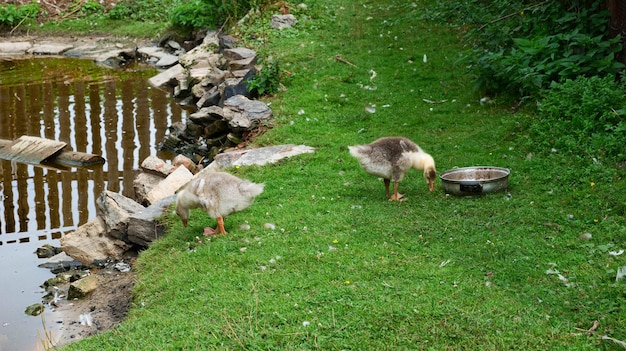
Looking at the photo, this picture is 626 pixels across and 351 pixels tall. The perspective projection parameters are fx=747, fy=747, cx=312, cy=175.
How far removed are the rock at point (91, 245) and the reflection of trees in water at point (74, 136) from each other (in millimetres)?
1000

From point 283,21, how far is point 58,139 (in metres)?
6.60

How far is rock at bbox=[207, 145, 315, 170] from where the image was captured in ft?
33.5

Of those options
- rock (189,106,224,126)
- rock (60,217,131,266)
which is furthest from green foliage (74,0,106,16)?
rock (60,217,131,266)

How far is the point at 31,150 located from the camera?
12680mm

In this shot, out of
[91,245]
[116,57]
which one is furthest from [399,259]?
[116,57]

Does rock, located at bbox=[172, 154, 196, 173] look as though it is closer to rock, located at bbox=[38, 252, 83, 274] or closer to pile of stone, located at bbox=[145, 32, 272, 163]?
pile of stone, located at bbox=[145, 32, 272, 163]

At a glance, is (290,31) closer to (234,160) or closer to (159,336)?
(234,160)

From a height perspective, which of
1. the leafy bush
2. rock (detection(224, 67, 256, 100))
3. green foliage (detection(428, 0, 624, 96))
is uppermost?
green foliage (detection(428, 0, 624, 96))

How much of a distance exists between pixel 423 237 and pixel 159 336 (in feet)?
9.02

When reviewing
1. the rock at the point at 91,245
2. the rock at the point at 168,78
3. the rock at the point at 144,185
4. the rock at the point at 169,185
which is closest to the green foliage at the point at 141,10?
the rock at the point at 168,78

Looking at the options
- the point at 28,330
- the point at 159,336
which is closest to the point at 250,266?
the point at 159,336

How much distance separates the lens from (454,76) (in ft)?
44.0

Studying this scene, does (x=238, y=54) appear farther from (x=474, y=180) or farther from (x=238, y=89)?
(x=474, y=180)

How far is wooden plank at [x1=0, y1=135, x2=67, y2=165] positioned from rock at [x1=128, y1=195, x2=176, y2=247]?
4.28m
